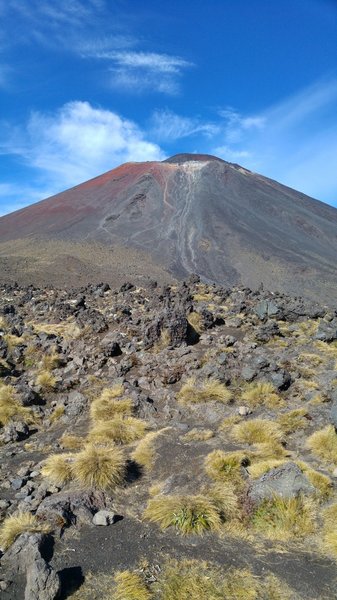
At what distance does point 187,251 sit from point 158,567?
4862 cm

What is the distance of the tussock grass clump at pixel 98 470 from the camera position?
20.8 feet

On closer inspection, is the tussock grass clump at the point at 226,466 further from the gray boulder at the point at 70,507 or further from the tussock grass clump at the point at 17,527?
the tussock grass clump at the point at 17,527

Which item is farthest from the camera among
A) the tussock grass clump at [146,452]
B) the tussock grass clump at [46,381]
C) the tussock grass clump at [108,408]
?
the tussock grass clump at [46,381]

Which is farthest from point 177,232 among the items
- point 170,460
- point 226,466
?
point 226,466

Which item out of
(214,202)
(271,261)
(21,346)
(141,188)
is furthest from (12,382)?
(141,188)

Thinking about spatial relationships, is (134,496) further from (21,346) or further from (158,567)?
(21,346)

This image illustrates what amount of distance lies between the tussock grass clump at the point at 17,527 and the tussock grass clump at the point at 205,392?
4743 mm

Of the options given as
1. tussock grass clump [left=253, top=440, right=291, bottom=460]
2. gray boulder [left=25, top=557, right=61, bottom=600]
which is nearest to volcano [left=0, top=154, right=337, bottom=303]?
tussock grass clump [left=253, top=440, right=291, bottom=460]

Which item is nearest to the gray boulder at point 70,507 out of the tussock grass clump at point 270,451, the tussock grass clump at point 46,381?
the tussock grass clump at point 270,451

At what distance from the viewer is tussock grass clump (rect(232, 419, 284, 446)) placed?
→ 300 inches

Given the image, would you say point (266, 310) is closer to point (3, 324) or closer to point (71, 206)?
point (3, 324)

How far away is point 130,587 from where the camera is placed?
433cm

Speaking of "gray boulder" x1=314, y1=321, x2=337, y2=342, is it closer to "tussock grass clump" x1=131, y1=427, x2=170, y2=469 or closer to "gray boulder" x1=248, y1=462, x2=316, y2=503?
"tussock grass clump" x1=131, y1=427, x2=170, y2=469

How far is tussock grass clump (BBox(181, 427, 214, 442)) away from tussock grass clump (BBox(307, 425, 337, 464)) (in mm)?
1740
